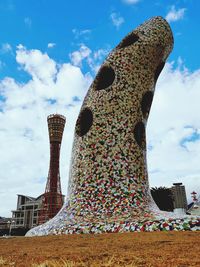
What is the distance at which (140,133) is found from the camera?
8.63m

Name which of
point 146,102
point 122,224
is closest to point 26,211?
point 146,102

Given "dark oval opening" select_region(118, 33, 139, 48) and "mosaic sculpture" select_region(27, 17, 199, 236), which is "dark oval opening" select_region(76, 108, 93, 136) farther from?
"dark oval opening" select_region(118, 33, 139, 48)

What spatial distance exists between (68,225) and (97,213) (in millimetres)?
751

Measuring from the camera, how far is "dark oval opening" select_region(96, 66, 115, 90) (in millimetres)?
9048

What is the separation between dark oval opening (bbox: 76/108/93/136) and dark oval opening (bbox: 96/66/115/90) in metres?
0.89

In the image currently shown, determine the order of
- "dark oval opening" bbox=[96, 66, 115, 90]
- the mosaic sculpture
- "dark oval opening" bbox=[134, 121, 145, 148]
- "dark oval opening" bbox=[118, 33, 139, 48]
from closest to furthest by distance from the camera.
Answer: the mosaic sculpture
"dark oval opening" bbox=[134, 121, 145, 148]
"dark oval opening" bbox=[96, 66, 115, 90]
"dark oval opening" bbox=[118, 33, 139, 48]

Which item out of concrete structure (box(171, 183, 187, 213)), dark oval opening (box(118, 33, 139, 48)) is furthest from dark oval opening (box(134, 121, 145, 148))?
concrete structure (box(171, 183, 187, 213))

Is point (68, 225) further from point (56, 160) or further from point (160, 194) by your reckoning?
point (56, 160)

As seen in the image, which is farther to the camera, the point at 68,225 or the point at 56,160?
the point at 56,160

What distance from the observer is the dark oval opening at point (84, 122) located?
A: 28.6 ft

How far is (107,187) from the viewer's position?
7.24m

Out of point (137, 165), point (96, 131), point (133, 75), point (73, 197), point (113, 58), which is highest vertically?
point (113, 58)

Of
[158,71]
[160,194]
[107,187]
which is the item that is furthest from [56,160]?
[107,187]

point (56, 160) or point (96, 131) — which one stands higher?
point (56, 160)
